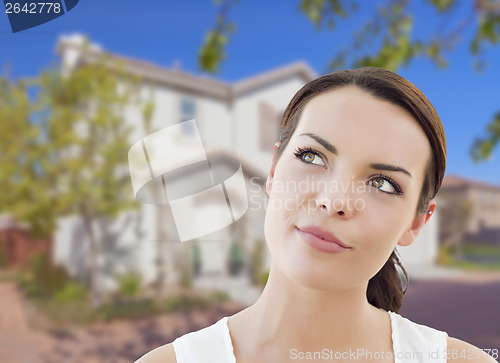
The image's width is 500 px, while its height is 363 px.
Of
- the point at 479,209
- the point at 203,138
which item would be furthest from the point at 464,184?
the point at 203,138

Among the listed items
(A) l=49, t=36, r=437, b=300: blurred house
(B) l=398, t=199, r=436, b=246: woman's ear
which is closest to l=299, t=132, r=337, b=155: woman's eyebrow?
(B) l=398, t=199, r=436, b=246: woman's ear

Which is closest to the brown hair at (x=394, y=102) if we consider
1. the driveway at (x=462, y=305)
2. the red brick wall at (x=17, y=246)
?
the driveway at (x=462, y=305)

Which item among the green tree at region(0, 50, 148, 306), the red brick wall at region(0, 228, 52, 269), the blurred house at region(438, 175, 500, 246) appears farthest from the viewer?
the red brick wall at region(0, 228, 52, 269)

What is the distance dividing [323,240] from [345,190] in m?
0.10

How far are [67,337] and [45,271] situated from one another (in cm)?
154

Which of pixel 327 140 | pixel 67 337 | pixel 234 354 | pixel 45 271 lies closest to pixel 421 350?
pixel 234 354

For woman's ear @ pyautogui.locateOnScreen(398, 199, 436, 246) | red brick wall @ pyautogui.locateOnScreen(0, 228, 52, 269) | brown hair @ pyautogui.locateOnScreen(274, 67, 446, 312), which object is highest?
red brick wall @ pyautogui.locateOnScreen(0, 228, 52, 269)

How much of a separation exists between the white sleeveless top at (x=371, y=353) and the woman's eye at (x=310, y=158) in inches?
Result: 14.9

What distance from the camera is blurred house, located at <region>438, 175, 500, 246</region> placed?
7.02 metres

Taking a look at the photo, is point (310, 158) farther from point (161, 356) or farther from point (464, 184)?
point (464, 184)

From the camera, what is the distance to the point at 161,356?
3.21 ft

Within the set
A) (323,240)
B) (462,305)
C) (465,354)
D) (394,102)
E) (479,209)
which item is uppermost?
(479,209)

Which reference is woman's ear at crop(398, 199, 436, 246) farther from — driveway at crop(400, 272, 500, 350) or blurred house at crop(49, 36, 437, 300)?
driveway at crop(400, 272, 500, 350)

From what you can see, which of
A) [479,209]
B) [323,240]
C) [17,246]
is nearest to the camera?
[323,240]
